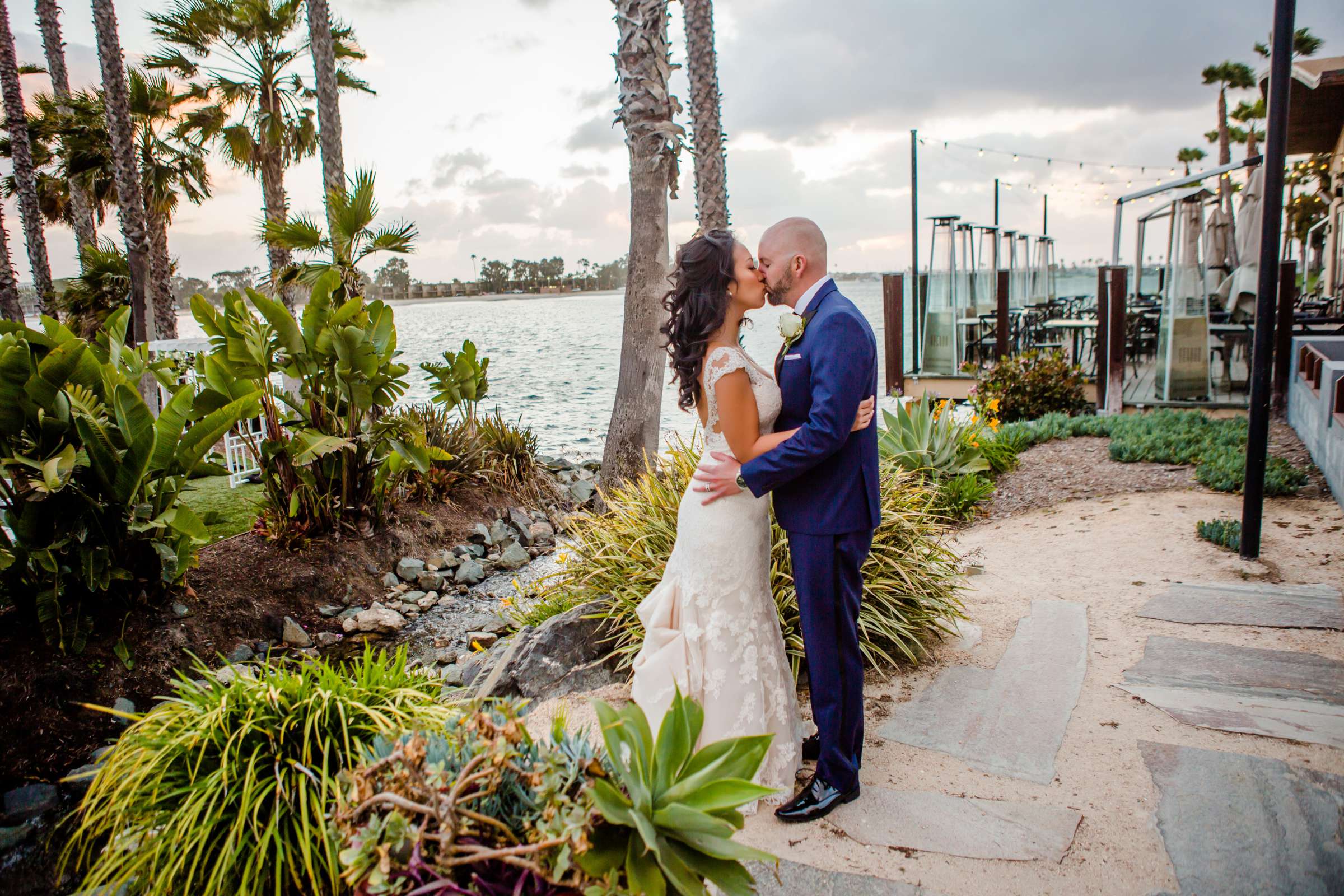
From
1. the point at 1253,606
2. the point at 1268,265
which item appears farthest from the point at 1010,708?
the point at 1268,265

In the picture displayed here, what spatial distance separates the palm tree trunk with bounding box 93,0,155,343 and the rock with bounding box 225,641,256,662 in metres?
8.65

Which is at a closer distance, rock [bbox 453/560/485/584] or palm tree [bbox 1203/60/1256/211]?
rock [bbox 453/560/485/584]

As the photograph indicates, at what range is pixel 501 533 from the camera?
8.66 meters

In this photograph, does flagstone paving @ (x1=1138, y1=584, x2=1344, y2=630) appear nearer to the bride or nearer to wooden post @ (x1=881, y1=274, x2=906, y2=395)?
the bride

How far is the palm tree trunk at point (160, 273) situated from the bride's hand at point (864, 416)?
1801 cm

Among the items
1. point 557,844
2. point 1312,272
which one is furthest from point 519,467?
point 1312,272

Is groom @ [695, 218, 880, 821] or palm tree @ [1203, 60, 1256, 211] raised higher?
A: palm tree @ [1203, 60, 1256, 211]

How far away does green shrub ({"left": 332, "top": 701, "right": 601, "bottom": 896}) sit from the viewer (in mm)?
1391

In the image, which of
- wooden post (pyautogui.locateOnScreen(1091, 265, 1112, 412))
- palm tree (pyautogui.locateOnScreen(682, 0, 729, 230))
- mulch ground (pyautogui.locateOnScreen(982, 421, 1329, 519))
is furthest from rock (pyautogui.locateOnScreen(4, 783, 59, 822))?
wooden post (pyautogui.locateOnScreen(1091, 265, 1112, 412))

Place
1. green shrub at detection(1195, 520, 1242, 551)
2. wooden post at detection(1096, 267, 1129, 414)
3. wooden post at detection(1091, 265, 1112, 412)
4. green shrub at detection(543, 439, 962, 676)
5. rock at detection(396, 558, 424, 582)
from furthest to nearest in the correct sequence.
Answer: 1. wooden post at detection(1091, 265, 1112, 412)
2. wooden post at detection(1096, 267, 1129, 414)
3. rock at detection(396, 558, 424, 582)
4. green shrub at detection(1195, 520, 1242, 551)
5. green shrub at detection(543, 439, 962, 676)

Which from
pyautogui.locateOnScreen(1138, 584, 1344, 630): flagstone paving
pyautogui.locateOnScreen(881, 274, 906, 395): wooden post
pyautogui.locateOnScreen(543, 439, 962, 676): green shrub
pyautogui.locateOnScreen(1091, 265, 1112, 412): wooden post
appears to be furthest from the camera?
pyautogui.locateOnScreen(881, 274, 906, 395): wooden post

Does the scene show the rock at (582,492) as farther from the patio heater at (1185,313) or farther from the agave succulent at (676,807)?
the agave succulent at (676,807)

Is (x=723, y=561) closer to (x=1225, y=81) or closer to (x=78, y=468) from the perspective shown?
(x=78, y=468)

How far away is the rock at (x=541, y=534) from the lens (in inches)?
348
